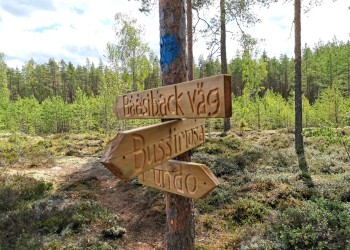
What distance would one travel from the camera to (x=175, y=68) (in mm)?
2814

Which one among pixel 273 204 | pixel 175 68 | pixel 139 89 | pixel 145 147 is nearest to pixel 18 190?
pixel 273 204

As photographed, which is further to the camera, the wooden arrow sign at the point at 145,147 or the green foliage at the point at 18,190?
the green foliage at the point at 18,190

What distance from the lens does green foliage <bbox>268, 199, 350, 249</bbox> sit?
13.8 feet

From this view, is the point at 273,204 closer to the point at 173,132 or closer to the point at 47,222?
the point at 173,132

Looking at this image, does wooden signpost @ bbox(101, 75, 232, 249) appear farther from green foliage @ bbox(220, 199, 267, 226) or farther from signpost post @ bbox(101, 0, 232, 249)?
green foliage @ bbox(220, 199, 267, 226)

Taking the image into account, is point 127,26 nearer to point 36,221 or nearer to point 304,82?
point 36,221

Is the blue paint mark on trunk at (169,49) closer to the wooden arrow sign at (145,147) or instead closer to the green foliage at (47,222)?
the wooden arrow sign at (145,147)

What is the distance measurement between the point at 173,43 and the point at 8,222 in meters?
6.11

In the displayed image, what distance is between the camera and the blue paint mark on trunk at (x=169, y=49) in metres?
2.81

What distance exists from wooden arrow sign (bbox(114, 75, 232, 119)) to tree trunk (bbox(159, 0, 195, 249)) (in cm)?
59

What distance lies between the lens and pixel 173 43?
2814 millimetres

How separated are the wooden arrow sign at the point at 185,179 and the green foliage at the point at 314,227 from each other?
10.1 ft

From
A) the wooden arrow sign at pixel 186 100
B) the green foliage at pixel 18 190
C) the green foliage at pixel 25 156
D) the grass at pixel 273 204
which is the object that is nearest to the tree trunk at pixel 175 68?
the wooden arrow sign at pixel 186 100

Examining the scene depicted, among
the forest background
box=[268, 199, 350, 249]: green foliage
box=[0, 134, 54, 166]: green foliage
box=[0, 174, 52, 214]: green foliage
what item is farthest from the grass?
box=[0, 134, 54, 166]: green foliage
